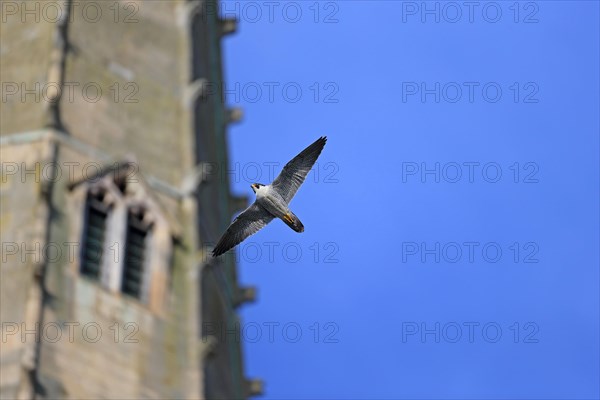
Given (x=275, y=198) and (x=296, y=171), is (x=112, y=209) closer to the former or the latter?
(x=296, y=171)

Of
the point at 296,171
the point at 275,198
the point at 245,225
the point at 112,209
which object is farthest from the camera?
the point at 112,209

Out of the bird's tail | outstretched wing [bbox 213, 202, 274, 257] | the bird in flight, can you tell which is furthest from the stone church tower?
the bird's tail

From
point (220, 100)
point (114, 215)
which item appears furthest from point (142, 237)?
point (220, 100)

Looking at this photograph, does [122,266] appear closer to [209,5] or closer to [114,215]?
[114,215]

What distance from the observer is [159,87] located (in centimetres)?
6662

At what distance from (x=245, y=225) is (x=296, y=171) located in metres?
1.69

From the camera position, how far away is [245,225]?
53.2 metres

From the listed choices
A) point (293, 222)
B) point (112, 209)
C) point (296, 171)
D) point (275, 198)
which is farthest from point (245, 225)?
point (112, 209)

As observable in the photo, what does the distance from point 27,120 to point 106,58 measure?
3.55 meters

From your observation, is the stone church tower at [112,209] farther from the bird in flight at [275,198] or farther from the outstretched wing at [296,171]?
the outstretched wing at [296,171]

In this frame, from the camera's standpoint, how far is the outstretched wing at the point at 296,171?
5200 centimetres

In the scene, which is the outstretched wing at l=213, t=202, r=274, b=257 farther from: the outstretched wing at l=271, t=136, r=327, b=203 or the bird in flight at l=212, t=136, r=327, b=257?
the outstretched wing at l=271, t=136, r=327, b=203

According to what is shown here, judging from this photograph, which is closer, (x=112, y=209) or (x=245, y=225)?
(x=245, y=225)

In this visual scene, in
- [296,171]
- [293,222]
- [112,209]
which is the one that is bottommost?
[293,222]
